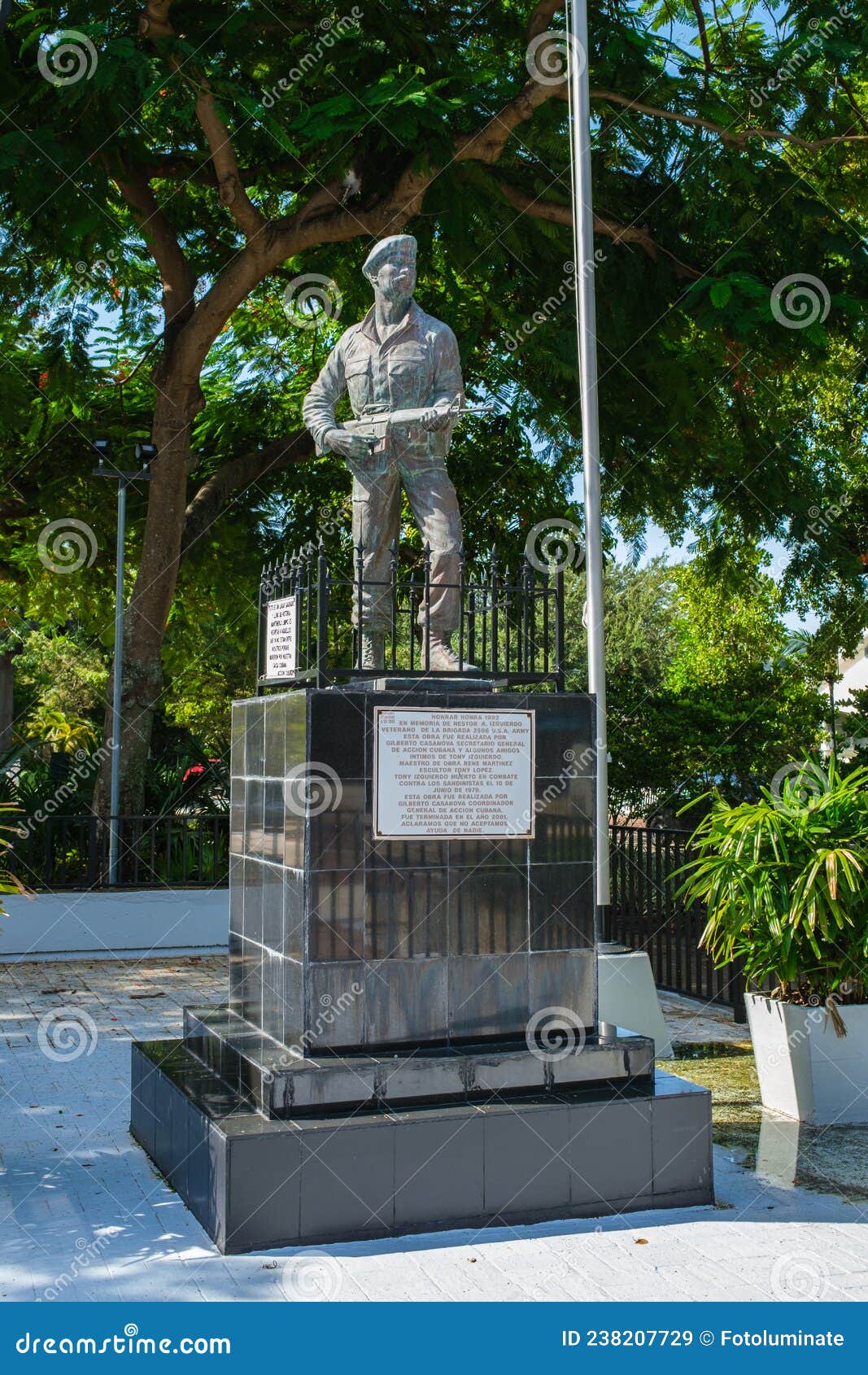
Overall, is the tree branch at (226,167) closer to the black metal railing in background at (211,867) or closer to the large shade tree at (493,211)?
the large shade tree at (493,211)

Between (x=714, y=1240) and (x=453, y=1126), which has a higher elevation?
(x=453, y=1126)

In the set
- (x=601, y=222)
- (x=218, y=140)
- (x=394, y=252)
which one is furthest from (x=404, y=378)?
(x=601, y=222)

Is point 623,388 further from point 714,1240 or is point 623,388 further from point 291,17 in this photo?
point 714,1240

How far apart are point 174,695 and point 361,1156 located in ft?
93.0

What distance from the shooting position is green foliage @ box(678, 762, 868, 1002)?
22.2ft

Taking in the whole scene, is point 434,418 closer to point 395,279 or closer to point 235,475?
point 395,279

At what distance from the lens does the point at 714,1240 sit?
4.96 metres

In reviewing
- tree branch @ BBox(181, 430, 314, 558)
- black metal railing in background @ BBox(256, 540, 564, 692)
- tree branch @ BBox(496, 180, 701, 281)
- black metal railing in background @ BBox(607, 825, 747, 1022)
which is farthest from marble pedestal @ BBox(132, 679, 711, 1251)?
tree branch @ BBox(181, 430, 314, 558)

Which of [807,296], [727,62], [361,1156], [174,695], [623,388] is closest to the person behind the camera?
[361,1156]

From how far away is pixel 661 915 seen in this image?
1127cm

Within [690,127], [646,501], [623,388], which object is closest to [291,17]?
[690,127]

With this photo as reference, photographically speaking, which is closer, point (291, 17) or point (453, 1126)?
point (453, 1126)

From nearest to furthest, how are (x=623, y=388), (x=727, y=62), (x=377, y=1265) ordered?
(x=377, y=1265) < (x=727, y=62) < (x=623, y=388)

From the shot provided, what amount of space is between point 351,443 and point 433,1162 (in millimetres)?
3349
